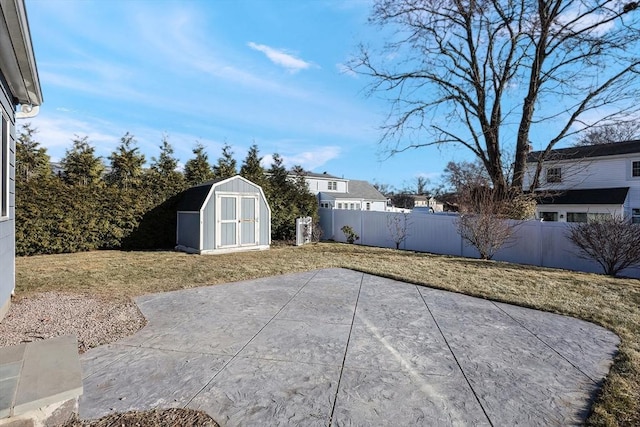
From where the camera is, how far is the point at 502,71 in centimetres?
1468

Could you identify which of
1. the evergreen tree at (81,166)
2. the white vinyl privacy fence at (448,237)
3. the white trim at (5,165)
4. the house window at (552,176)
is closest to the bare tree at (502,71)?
the house window at (552,176)

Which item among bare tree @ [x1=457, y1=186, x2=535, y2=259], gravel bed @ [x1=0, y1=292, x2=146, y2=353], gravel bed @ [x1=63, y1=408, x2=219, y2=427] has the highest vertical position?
bare tree @ [x1=457, y1=186, x2=535, y2=259]

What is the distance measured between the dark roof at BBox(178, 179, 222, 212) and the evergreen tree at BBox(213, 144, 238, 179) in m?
3.41

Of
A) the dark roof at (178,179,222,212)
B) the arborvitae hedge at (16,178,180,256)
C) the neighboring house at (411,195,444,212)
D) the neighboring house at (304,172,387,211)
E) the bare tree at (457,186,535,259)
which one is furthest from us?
the neighboring house at (411,195,444,212)

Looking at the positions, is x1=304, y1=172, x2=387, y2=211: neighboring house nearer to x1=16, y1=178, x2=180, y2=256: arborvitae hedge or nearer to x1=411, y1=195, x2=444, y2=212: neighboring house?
x1=411, y1=195, x2=444, y2=212: neighboring house

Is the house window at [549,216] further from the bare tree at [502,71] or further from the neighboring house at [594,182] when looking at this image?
the bare tree at [502,71]

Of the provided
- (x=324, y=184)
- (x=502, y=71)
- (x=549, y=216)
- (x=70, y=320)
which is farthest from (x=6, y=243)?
(x=324, y=184)

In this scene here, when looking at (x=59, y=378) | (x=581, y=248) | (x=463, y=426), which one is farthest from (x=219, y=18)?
(x=581, y=248)

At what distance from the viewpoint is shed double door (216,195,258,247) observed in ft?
36.8

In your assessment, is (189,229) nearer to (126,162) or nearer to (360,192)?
(126,162)

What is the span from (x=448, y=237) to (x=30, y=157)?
1535 cm

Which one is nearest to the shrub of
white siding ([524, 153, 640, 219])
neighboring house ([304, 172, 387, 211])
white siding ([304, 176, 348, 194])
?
white siding ([524, 153, 640, 219])

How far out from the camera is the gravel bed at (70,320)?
12.1 feet

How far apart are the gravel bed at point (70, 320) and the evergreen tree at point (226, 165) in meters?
11.2
